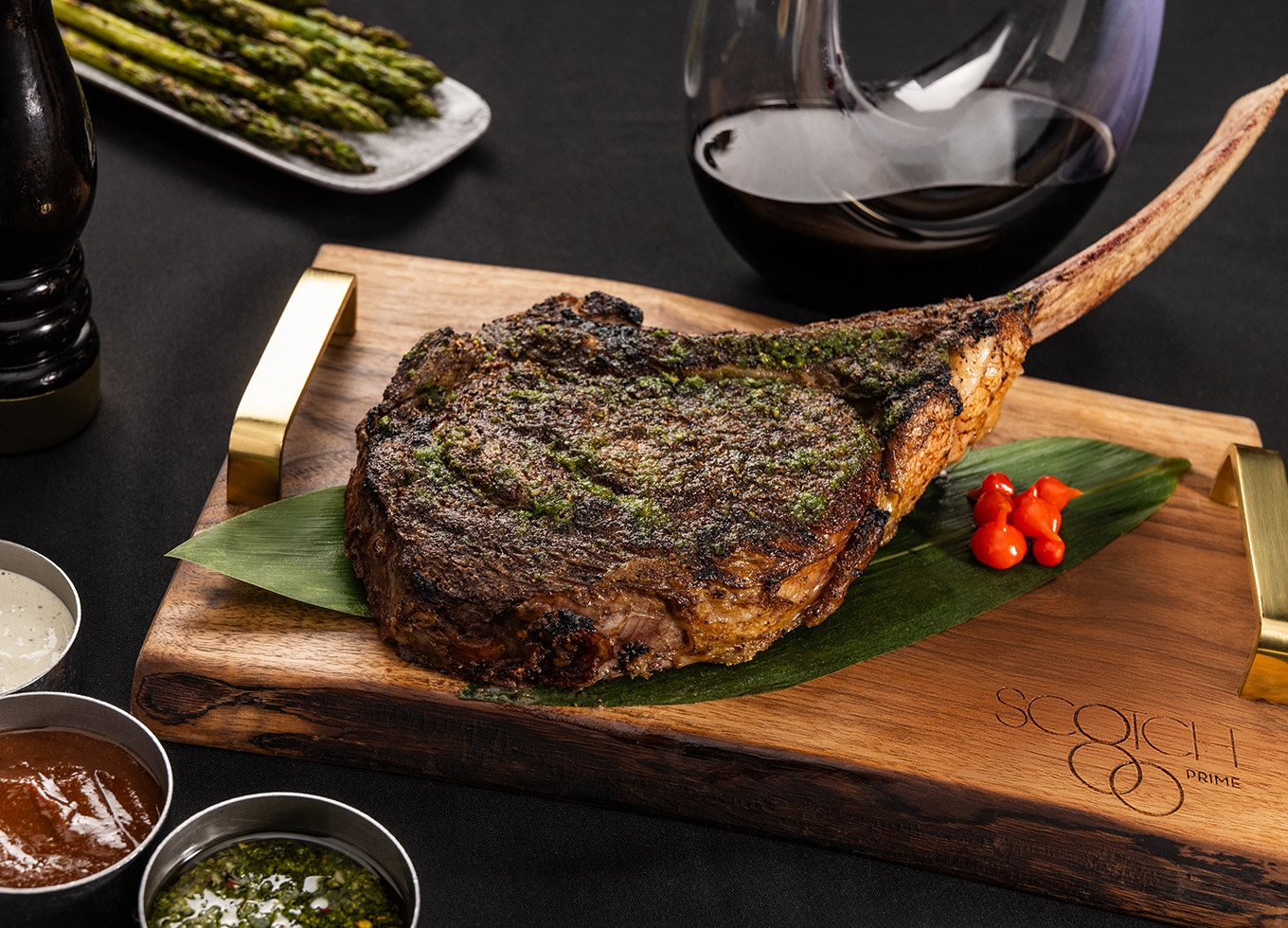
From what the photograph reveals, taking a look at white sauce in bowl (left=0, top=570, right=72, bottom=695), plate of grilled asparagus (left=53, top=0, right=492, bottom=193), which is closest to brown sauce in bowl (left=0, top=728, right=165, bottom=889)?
white sauce in bowl (left=0, top=570, right=72, bottom=695)

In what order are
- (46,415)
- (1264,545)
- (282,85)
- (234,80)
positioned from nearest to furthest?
(1264,545) < (46,415) < (234,80) < (282,85)

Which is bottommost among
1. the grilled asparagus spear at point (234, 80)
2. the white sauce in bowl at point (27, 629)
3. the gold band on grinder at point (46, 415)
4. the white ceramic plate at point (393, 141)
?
the gold band on grinder at point (46, 415)

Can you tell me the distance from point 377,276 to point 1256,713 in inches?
116

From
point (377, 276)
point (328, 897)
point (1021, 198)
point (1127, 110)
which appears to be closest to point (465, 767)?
point (328, 897)

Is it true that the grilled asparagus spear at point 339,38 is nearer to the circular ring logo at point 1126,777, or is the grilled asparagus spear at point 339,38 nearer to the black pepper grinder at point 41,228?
the black pepper grinder at point 41,228

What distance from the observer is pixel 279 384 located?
3363 mm

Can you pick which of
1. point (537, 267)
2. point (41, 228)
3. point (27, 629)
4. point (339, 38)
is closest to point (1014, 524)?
point (537, 267)

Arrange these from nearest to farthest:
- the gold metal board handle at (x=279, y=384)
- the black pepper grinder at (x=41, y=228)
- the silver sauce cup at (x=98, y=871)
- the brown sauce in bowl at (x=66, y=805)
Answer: the silver sauce cup at (x=98, y=871) → the brown sauce in bowl at (x=66, y=805) → the black pepper grinder at (x=41, y=228) → the gold metal board handle at (x=279, y=384)

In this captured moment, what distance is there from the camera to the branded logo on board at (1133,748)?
290 centimetres

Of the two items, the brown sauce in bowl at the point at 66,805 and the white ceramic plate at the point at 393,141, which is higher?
the white ceramic plate at the point at 393,141

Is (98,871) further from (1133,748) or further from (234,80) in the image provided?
(234,80)

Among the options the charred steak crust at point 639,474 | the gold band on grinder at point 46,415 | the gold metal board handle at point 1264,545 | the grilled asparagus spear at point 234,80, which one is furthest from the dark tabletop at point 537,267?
the gold metal board handle at point 1264,545

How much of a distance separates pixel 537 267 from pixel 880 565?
221cm

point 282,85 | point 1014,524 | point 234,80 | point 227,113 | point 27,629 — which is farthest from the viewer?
point 282,85
